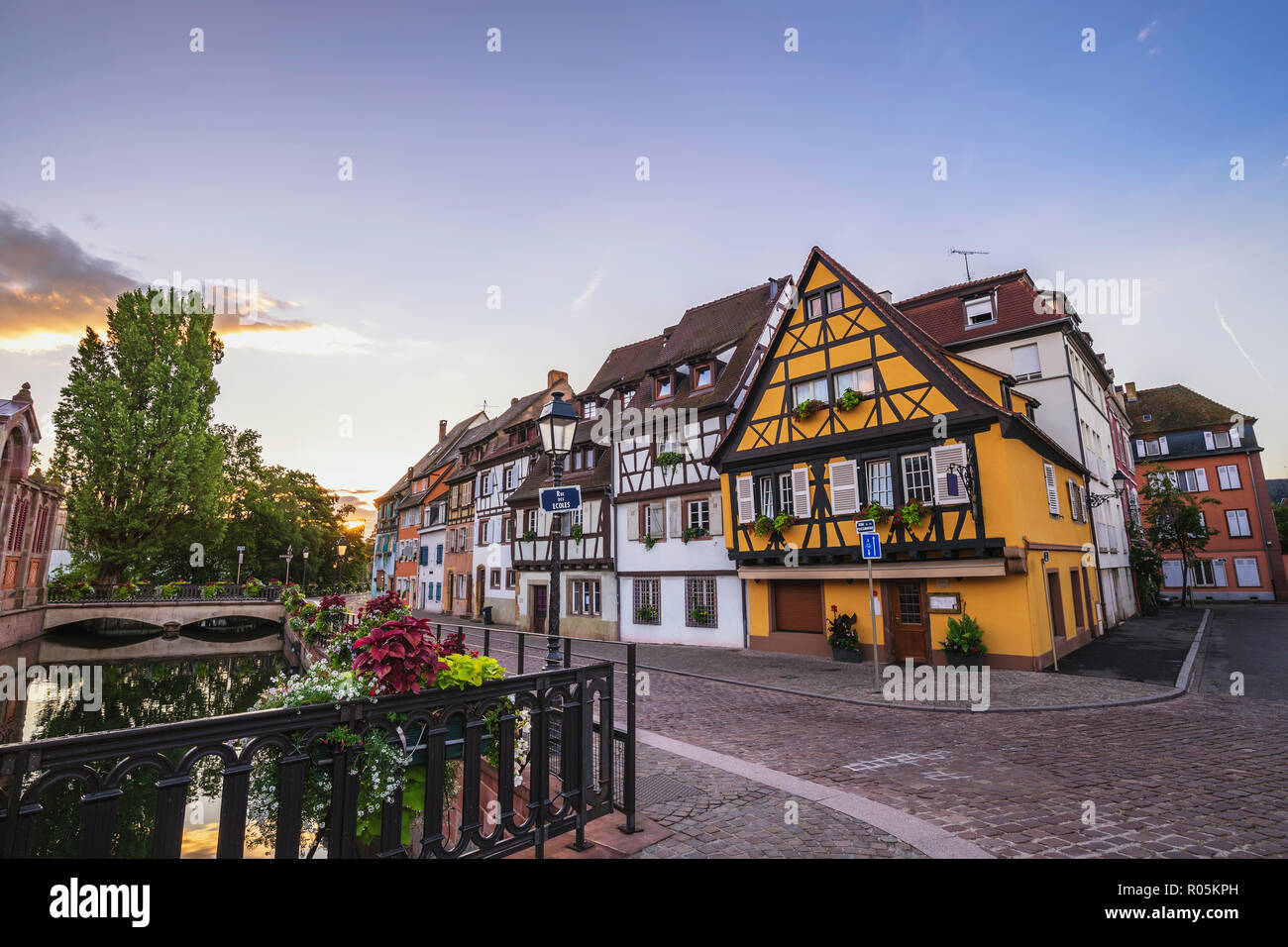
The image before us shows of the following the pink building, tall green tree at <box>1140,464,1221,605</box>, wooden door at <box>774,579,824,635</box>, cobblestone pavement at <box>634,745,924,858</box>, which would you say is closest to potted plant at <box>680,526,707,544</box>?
wooden door at <box>774,579,824,635</box>

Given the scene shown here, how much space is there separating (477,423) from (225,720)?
47.1 m

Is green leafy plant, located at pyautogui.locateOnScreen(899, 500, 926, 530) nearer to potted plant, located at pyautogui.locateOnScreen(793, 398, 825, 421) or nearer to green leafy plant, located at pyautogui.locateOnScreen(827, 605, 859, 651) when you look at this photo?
green leafy plant, located at pyautogui.locateOnScreen(827, 605, 859, 651)

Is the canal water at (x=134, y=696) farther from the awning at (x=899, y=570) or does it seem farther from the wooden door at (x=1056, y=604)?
the wooden door at (x=1056, y=604)

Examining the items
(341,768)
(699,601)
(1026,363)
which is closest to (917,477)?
(699,601)

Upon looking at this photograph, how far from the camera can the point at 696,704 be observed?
11.4 metres

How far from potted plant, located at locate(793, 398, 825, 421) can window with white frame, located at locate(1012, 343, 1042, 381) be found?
868 centimetres

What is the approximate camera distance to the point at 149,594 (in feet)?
116

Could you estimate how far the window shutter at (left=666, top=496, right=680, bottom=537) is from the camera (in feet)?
74.6

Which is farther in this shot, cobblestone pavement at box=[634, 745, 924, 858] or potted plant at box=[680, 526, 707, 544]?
potted plant at box=[680, 526, 707, 544]

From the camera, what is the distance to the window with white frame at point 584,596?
26047mm

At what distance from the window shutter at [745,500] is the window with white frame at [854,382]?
3.82m

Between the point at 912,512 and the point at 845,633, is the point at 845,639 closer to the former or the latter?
the point at 845,633

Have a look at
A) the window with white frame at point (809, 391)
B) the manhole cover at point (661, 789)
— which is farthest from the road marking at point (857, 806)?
the window with white frame at point (809, 391)
